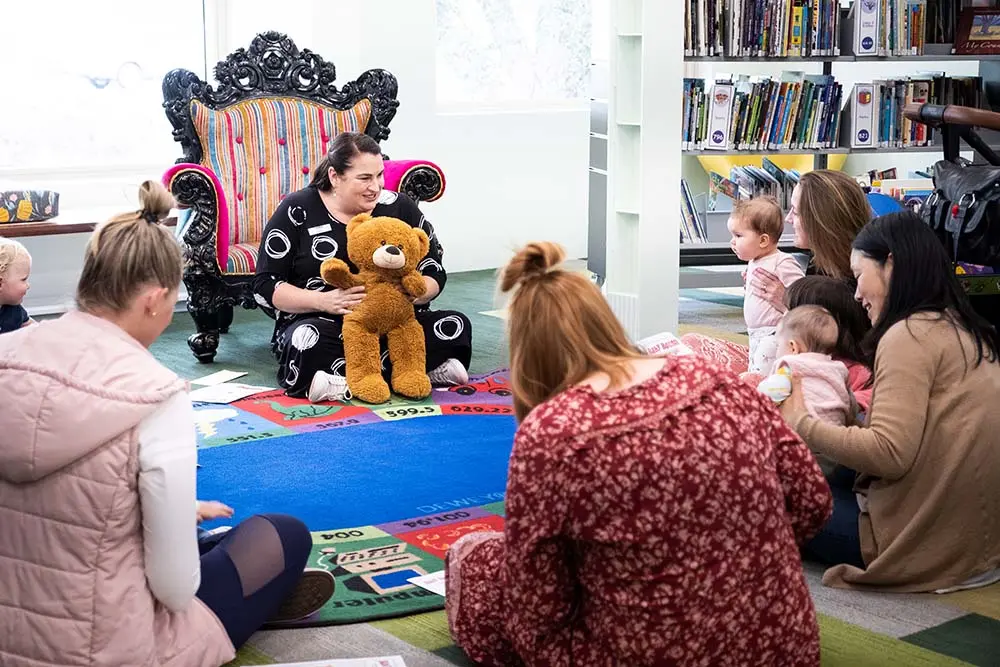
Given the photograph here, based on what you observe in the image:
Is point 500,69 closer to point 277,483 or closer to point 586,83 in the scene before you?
point 586,83

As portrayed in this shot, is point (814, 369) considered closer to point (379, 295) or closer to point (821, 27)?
point (379, 295)

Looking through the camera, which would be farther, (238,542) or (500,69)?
(500,69)

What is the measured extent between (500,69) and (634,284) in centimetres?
259

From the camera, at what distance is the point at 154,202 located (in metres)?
2.10

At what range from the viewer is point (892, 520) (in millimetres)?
2721

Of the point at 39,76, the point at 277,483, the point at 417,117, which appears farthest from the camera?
the point at 417,117

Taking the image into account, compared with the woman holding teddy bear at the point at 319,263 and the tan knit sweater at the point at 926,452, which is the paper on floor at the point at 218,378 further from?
the tan knit sweater at the point at 926,452

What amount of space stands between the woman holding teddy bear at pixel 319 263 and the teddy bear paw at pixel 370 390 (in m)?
0.06

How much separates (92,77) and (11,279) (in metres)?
3.07

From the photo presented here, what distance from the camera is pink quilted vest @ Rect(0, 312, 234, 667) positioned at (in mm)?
1944

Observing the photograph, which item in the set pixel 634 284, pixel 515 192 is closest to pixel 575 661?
pixel 634 284

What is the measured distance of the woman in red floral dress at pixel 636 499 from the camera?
5.94ft

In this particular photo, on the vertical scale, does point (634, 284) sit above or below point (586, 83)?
below

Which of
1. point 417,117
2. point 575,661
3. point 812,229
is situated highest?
point 417,117
